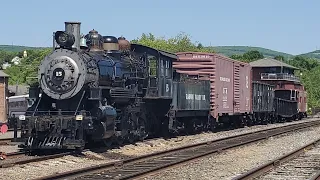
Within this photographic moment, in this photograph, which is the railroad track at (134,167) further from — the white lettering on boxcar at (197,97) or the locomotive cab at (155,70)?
the white lettering on boxcar at (197,97)

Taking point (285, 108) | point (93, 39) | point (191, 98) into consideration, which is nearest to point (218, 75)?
point (191, 98)

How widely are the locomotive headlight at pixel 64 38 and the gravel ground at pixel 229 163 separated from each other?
222 inches

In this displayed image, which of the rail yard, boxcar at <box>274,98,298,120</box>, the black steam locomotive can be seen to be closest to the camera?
the rail yard

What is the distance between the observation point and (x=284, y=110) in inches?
1966

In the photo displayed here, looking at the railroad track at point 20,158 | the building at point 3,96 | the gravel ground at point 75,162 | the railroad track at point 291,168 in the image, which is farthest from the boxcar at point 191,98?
the building at point 3,96

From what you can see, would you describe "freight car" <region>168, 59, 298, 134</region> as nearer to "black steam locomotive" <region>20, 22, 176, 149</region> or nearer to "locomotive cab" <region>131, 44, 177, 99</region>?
"locomotive cab" <region>131, 44, 177, 99</region>

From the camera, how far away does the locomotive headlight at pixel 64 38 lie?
1731cm

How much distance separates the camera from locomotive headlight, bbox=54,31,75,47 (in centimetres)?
1731

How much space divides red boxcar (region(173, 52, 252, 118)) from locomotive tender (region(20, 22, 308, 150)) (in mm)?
73

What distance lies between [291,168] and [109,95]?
704cm

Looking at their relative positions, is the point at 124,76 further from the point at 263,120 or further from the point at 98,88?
the point at 263,120

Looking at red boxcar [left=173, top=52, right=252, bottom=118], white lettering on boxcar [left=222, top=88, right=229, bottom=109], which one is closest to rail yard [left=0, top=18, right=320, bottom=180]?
red boxcar [left=173, top=52, right=252, bottom=118]

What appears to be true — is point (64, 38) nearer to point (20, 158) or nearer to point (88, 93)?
point (88, 93)

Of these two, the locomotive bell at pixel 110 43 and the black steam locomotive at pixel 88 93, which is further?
the locomotive bell at pixel 110 43
